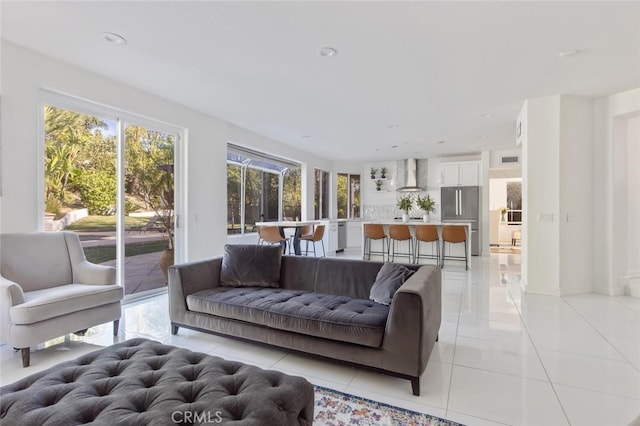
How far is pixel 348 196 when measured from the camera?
1015 cm

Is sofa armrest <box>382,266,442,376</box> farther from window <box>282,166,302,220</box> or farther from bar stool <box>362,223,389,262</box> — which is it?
window <box>282,166,302,220</box>

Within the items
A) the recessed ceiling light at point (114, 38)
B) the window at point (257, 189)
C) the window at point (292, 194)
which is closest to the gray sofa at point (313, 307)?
the recessed ceiling light at point (114, 38)

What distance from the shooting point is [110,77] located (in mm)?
3723

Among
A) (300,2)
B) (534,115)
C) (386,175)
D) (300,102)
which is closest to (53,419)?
(300,2)

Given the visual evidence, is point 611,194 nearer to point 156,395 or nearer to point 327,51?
point 327,51

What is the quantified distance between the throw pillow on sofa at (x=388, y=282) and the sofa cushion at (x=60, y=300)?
2.39 meters

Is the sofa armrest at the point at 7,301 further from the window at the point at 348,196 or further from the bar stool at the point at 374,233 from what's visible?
the window at the point at 348,196

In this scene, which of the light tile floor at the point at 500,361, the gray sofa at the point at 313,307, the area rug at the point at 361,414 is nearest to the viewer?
the area rug at the point at 361,414

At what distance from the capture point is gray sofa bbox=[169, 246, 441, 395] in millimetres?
2061

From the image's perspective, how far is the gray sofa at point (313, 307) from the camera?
81.1 inches

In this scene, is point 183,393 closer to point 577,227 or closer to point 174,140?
point 174,140

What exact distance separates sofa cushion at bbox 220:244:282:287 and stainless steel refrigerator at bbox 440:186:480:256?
21.0 feet

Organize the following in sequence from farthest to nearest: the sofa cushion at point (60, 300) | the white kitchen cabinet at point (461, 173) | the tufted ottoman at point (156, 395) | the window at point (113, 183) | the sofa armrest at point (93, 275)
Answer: the white kitchen cabinet at point (461, 173) < the window at point (113, 183) < the sofa armrest at point (93, 275) < the sofa cushion at point (60, 300) < the tufted ottoman at point (156, 395)

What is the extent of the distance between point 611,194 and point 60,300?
Result: 21.6 ft
